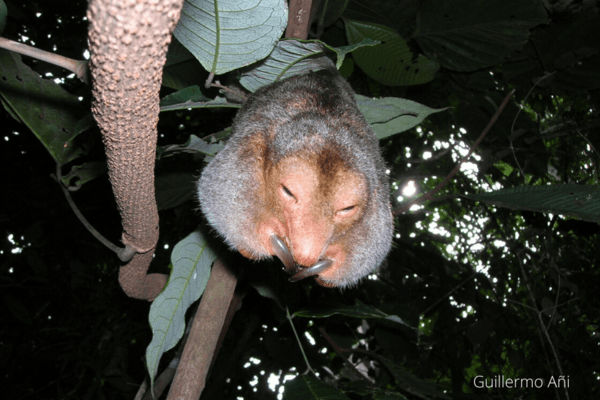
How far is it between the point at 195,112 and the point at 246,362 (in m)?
2.16

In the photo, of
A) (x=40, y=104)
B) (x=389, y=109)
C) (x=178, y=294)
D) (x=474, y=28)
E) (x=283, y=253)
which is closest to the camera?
(x=283, y=253)

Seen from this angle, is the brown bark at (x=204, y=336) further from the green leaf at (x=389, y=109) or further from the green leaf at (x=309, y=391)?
the green leaf at (x=389, y=109)

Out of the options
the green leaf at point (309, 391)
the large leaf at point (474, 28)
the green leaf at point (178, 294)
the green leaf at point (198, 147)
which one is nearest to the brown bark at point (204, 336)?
the green leaf at point (178, 294)

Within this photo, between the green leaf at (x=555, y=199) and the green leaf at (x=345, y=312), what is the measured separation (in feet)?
1.68

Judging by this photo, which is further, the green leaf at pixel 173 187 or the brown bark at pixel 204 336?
the green leaf at pixel 173 187

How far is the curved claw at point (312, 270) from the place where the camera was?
2.69 feet

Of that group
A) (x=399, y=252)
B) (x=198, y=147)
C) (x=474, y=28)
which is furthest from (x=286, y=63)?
(x=399, y=252)

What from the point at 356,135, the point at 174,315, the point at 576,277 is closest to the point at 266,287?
the point at 174,315

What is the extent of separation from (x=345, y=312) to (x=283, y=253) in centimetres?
57

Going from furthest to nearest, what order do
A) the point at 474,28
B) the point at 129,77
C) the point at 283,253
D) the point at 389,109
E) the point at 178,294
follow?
1. the point at 474,28
2. the point at 389,109
3. the point at 178,294
4. the point at 283,253
5. the point at 129,77

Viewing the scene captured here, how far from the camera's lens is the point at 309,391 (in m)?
1.13

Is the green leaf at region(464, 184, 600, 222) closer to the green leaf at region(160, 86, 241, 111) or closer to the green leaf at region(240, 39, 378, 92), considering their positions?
the green leaf at region(240, 39, 378, 92)

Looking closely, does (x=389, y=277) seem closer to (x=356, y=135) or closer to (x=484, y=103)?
(x=484, y=103)

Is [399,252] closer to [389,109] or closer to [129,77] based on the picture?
[389,109]
